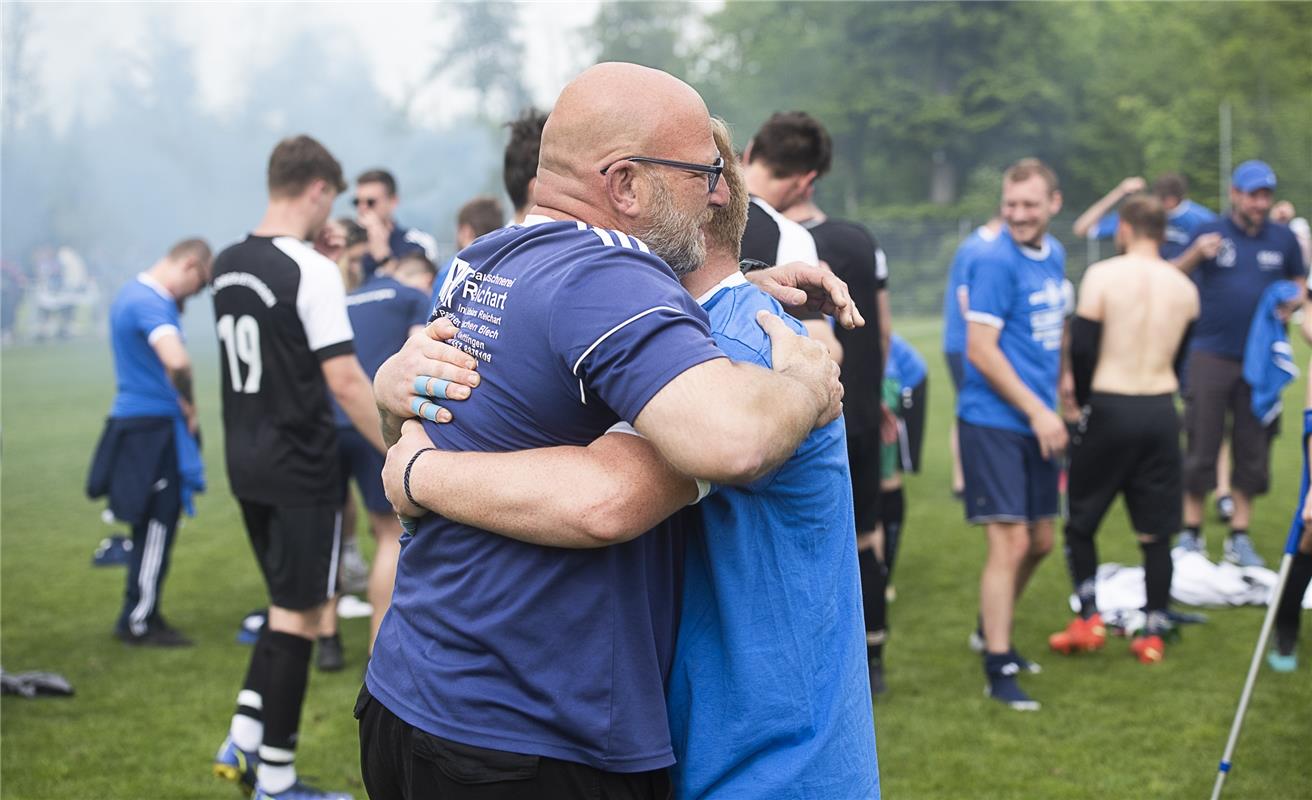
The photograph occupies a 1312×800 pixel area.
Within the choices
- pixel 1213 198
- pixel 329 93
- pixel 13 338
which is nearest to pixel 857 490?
pixel 13 338

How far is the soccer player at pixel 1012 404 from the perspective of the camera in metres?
5.75

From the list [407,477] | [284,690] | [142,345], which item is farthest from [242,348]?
[407,477]

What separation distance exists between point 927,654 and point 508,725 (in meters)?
4.75

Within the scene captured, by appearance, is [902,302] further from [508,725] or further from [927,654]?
[508,725]

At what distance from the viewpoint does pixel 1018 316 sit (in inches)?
231

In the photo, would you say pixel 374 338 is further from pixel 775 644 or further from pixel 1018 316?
pixel 775 644

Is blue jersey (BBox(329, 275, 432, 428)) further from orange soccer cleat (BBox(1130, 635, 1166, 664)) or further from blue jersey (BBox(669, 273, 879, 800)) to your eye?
blue jersey (BBox(669, 273, 879, 800))

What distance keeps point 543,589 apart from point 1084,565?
497 cm

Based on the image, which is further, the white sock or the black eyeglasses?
the white sock

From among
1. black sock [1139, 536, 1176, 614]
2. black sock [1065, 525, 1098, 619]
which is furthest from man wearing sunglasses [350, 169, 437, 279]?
black sock [1139, 536, 1176, 614]

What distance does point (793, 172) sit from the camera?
514 centimetres

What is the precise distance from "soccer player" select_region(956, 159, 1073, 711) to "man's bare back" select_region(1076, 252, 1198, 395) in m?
0.30

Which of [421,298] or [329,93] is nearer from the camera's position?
[421,298]

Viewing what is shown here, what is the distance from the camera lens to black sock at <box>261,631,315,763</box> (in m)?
4.53
